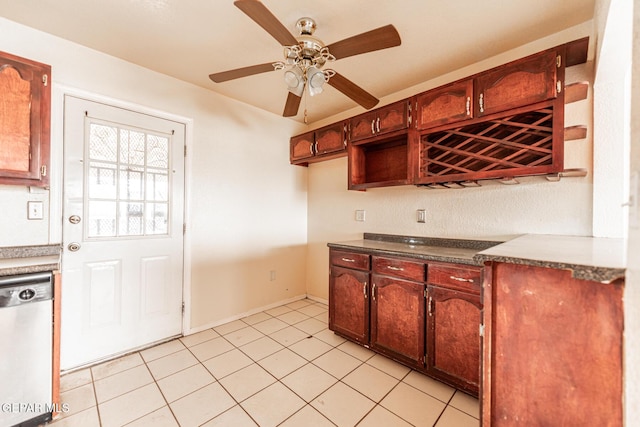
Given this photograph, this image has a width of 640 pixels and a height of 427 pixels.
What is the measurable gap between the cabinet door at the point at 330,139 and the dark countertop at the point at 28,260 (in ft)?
7.69

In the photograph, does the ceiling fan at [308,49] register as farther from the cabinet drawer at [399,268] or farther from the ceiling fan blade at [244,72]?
the cabinet drawer at [399,268]

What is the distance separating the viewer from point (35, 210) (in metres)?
1.82

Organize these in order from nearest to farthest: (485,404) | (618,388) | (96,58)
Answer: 1. (618,388)
2. (485,404)
3. (96,58)

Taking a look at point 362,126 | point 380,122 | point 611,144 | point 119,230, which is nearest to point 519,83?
point 611,144

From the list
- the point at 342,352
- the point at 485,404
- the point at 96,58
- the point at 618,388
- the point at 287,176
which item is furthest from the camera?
the point at 287,176

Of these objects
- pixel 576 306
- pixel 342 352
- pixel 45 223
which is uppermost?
pixel 45 223

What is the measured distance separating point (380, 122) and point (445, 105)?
575 millimetres

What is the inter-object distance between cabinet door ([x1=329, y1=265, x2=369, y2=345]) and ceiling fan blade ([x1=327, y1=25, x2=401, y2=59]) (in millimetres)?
1665

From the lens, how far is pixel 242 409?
1595mm

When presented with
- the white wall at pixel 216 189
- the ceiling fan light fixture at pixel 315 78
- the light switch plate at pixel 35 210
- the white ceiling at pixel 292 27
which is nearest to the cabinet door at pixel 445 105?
the white ceiling at pixel 292 27

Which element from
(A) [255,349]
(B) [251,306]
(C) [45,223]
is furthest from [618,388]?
(C) [45,223]

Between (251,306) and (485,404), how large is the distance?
8.33ft

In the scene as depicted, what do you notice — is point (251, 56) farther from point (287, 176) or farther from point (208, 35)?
point (287, 176)

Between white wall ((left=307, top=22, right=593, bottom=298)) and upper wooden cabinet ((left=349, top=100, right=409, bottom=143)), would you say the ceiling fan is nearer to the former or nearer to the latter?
upper wooden cabinet ((left=349, top=100, right=409, bottom=143))
